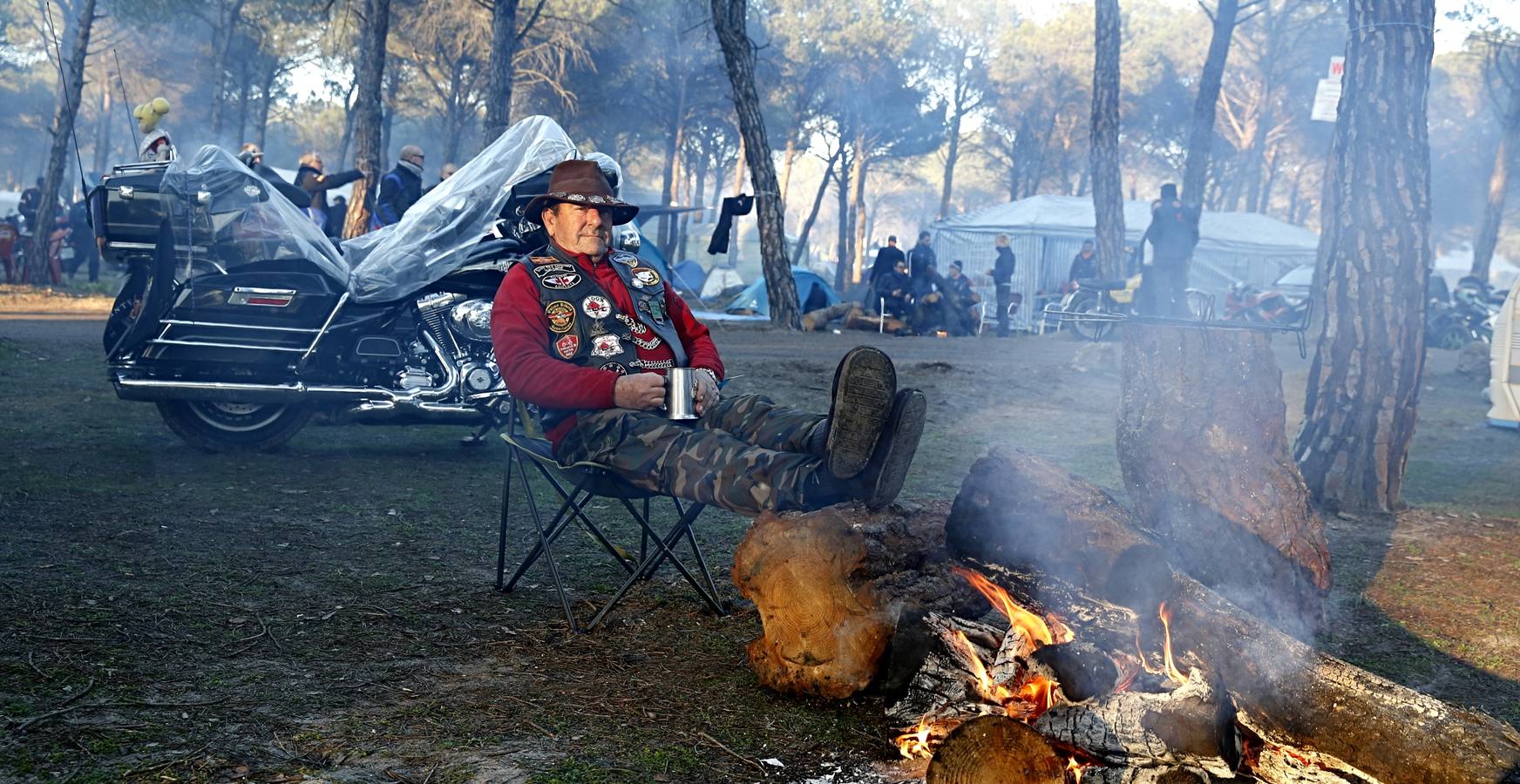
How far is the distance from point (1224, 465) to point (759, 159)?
40.9 ft

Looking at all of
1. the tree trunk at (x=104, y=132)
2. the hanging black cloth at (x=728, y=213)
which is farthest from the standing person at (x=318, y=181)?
the tree trunk at (x=104, y=132)

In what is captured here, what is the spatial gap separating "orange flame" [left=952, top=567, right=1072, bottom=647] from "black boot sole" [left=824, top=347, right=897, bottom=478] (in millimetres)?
449

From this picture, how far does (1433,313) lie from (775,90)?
76.4 feet

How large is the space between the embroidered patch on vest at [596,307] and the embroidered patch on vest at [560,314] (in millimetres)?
50

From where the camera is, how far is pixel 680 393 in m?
3.92

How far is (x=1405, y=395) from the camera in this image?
19.9 feet

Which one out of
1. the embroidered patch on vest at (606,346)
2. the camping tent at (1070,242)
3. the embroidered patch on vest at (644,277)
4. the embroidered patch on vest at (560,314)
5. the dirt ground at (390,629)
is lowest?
the dirt ground at (390,629)

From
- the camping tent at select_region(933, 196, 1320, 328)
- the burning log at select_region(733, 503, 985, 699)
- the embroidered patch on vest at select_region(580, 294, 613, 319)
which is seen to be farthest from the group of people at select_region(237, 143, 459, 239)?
the camping tent at select_region(933, 196, 1320, 328)

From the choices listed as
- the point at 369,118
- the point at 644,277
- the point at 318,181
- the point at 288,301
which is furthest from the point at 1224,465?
the point at 369,118

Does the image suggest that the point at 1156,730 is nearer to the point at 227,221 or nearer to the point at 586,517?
the point at 586,517

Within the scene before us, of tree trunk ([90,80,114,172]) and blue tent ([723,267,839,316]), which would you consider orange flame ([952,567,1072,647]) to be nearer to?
blue tent ([723,267,839,316])

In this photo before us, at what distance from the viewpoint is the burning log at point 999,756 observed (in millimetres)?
2473

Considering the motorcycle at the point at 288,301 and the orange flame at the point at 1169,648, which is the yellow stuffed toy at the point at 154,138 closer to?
the motorcycle at the point at 288,301

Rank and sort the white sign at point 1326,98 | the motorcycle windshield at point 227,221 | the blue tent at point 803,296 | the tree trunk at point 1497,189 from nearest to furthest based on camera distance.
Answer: the motorcycle windshield at point 227,221, the white sign at point 1326,98, the blue tent at point 803,296, the tree trunk at point 1497,189
